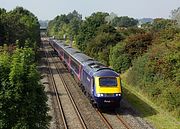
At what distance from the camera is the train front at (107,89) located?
25078mm

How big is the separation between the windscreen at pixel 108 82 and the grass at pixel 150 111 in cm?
296

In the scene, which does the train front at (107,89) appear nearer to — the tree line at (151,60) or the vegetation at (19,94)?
the tree line at (151,60)

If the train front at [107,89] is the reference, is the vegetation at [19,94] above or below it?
above

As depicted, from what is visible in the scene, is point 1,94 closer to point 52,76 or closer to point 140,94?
point 140,94

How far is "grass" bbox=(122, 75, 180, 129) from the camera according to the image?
2330 cm

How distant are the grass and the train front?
2.26 metres

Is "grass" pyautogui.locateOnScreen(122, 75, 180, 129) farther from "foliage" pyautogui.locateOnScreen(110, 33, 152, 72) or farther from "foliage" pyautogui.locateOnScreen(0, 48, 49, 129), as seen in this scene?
"foliage" pyautogui.locateOnScreen(0, 48, 49, 129)

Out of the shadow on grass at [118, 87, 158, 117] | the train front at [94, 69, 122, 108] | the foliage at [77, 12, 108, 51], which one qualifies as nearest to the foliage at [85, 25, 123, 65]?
the foliage at [77, 12, 108, 51]

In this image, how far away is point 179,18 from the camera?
2724 inches

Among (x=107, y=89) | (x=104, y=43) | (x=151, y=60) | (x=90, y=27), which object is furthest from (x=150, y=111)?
(x=90, y=27)

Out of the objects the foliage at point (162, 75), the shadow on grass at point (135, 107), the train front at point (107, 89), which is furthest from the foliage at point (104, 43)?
the train front at point (107, 89)

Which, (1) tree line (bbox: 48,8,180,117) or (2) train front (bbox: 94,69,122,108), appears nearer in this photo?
(2) train front (bbox: 94,69,122,108)

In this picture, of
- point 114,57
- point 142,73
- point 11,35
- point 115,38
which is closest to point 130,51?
point 114,57

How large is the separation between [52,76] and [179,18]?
33.9 meters
